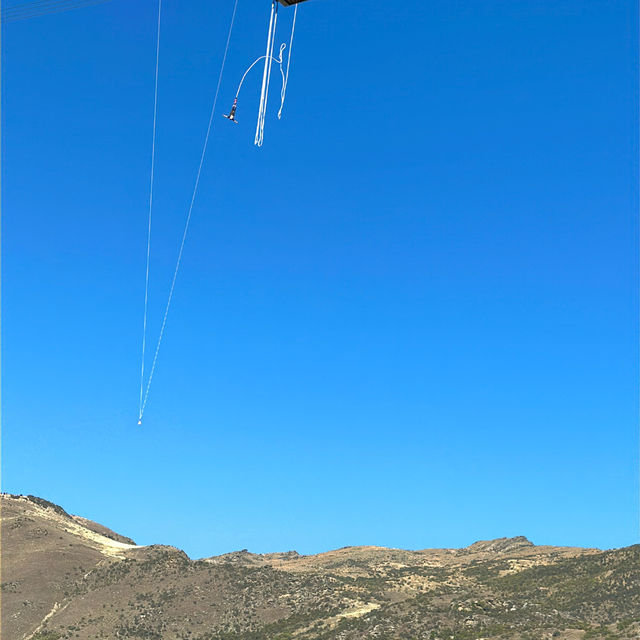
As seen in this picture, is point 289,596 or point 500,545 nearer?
point 289,596

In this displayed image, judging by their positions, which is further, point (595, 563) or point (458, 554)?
point (458, 554)

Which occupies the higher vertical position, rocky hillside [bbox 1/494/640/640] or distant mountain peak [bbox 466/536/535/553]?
distant mountain peak [bbox 466/536/535/553]

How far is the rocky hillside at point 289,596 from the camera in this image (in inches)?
3430

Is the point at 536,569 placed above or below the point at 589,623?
above

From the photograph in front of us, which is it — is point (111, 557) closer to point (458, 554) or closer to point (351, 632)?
point (351, 632)

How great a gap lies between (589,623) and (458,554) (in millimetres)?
90322

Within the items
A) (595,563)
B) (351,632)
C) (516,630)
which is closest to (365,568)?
(595,563)

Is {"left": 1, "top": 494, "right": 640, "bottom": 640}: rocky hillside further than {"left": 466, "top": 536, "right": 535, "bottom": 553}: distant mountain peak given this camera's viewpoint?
No

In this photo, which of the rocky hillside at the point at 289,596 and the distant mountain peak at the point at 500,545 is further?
the distant mountain peak at the point at 500,545

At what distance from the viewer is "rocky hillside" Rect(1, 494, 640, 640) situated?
87.1m

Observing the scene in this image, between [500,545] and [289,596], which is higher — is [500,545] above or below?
above

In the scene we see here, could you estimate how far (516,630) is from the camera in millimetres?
79562

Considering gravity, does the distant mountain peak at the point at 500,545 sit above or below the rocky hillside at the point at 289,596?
above

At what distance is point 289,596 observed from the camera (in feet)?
356
